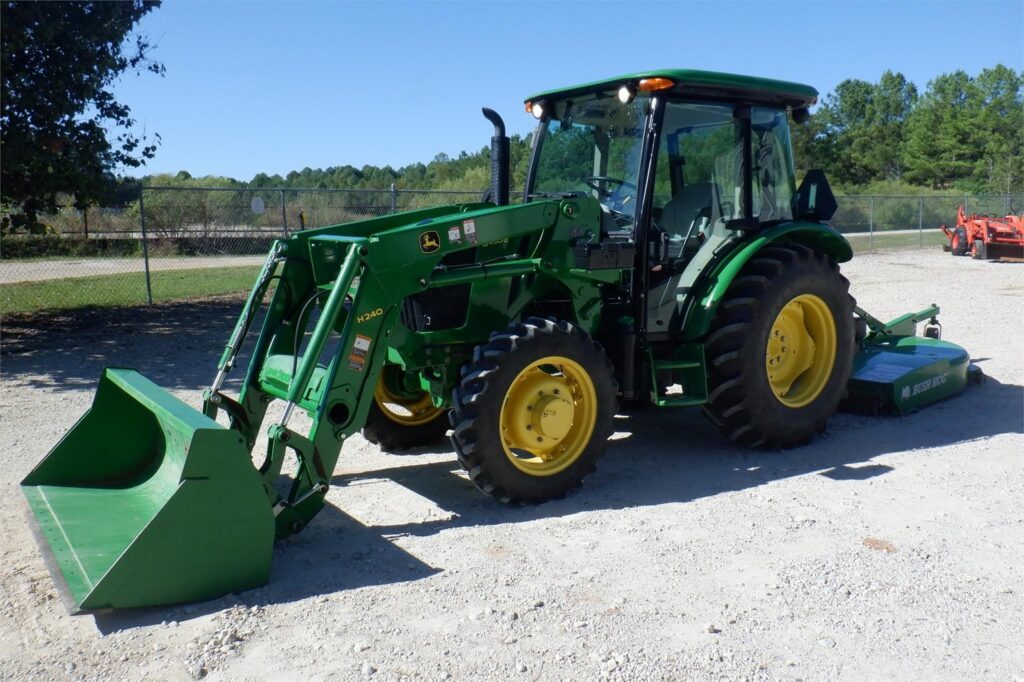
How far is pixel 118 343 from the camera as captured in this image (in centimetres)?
1080

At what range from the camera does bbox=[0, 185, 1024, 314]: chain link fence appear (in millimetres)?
15750

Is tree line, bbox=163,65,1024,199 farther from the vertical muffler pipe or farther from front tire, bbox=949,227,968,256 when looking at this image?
the vertical muffler pipe

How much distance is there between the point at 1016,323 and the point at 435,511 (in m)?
9.36

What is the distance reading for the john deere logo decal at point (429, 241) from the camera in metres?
4.84

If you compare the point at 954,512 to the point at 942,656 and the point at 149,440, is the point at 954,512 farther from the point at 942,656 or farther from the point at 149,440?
the point at 149,440

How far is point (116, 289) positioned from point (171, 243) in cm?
670

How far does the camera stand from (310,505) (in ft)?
14.3

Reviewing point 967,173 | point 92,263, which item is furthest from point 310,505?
point 967,173

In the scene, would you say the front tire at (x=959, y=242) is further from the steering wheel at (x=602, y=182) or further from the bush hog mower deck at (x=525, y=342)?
the steering wheel at (x=602, y=182)

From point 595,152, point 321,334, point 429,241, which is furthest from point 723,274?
point 321,334

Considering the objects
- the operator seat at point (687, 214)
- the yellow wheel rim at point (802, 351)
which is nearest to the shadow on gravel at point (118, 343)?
the operator seat at point (687, 214)

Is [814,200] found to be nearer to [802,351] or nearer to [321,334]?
[802,351]

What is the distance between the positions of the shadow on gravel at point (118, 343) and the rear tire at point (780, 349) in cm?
501

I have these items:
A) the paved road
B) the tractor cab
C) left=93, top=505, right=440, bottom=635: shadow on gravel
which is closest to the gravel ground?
left=93, top=505, right=440, bottom=635: shadow on gravel
